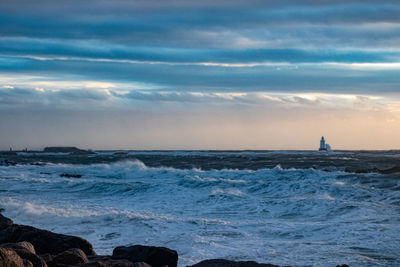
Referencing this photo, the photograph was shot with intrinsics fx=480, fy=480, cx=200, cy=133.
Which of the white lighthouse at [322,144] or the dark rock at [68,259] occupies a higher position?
the white lighthouse at [322,144]

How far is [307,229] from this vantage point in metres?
12.4

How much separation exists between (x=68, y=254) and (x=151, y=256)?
1.54m

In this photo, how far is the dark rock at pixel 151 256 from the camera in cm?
808

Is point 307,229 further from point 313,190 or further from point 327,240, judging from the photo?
point 313,190

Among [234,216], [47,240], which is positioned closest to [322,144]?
[234,216]

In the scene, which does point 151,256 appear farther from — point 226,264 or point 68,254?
point 68,254

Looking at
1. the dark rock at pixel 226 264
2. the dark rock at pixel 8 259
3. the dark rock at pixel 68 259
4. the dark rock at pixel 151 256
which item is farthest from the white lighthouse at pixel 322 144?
the dark rock at pixel 8 259

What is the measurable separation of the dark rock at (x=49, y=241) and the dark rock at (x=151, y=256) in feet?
2.94

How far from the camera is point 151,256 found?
8.15 metres

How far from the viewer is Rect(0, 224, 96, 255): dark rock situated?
29.1 feet

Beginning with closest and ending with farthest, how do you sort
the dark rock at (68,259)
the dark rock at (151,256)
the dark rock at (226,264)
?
the dark rock at (68,259) → the dark rock at (226,264) → the dark rock at (151,256)

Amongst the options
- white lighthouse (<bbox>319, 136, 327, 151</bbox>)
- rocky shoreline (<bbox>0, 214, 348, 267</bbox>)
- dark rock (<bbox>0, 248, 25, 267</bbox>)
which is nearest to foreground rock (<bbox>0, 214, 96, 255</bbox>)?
rocky shoreline (<bbox>0, 214, 348, 267</bbox>)

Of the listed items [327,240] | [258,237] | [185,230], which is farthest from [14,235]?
[327,240]

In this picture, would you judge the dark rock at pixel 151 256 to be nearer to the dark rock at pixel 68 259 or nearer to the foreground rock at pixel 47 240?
the foreground rock at pixel 47 240
